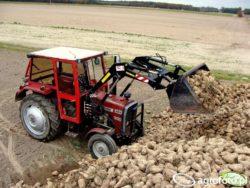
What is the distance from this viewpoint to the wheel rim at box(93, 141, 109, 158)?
841cm

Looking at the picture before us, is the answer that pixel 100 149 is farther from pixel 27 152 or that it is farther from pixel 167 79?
pixel 167 79

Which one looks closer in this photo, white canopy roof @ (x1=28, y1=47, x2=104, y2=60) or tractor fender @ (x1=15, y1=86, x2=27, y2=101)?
white canopy roof @ (x1=28, y1=47, x2=104, y2=60)

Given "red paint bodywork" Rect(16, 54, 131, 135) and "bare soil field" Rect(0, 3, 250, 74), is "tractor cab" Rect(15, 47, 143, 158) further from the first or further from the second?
"bare soil field" Rect(0, 3, 250, 74)

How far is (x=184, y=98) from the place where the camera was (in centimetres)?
801

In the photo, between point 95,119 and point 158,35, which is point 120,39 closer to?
point 158,35

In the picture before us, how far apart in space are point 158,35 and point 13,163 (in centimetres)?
2465

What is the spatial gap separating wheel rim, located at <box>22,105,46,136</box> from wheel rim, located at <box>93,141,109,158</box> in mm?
1604

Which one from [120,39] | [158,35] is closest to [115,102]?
[120,39]

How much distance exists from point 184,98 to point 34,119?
12.7 ft

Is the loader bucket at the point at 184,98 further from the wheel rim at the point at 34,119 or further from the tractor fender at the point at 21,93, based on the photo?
the tractor fender at the point at 21,93

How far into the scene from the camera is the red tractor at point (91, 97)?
26.9ft

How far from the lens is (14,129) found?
1039 cm

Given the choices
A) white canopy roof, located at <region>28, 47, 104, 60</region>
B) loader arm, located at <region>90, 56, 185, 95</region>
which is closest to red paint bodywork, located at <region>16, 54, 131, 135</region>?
white canopy roof, located at <region>28, 47, 104, 60</region>

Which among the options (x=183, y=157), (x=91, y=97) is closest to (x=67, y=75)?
(x=91, y=97)
